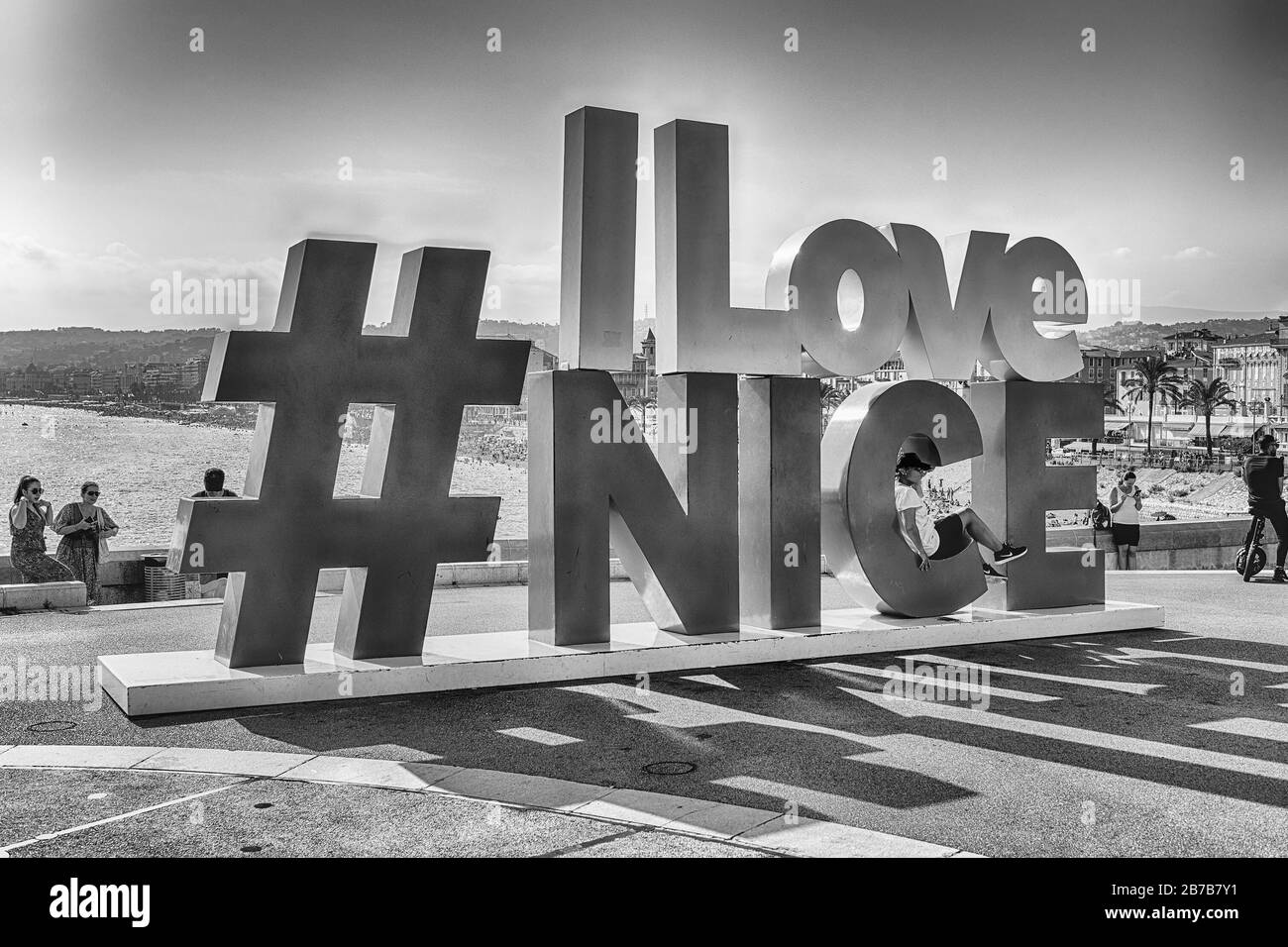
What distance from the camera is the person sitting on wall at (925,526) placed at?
39.0ft

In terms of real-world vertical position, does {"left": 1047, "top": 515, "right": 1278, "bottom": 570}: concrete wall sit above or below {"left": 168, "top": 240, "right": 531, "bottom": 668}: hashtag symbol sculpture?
below

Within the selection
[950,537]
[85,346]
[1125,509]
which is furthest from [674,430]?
[85,346]

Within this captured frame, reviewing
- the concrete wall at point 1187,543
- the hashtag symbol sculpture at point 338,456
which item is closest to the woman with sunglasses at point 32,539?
the hashtag symbol sculpture at point 338,456

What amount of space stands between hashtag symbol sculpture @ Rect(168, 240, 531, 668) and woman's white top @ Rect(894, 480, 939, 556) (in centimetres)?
398

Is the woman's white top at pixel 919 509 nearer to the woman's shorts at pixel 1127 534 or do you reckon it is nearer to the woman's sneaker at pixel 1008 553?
the woman's sneaker at pixel 1008 553

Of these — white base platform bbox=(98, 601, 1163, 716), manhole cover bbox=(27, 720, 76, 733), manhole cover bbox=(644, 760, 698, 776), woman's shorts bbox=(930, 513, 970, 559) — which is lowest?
manhole cover bbox=(644, 760, 698, 776)

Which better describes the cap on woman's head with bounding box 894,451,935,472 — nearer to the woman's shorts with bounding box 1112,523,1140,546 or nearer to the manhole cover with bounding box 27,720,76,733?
the manhole cover with bounding box 27,720,76,733

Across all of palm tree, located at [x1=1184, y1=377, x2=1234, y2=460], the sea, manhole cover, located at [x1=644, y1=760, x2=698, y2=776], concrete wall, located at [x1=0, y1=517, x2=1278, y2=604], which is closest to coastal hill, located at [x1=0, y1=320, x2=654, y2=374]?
→ the sea

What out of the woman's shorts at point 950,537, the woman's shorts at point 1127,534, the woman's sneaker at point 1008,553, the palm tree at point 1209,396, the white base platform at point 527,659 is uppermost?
the palm tree at point 1209,396

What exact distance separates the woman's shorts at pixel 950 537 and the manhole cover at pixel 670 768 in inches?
215

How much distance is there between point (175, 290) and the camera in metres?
10.6

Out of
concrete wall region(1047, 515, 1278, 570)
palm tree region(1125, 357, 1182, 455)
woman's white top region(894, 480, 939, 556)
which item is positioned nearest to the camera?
woman's white top region(894, 480, 939, 556)

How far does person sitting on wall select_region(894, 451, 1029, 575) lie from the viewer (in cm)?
1190
